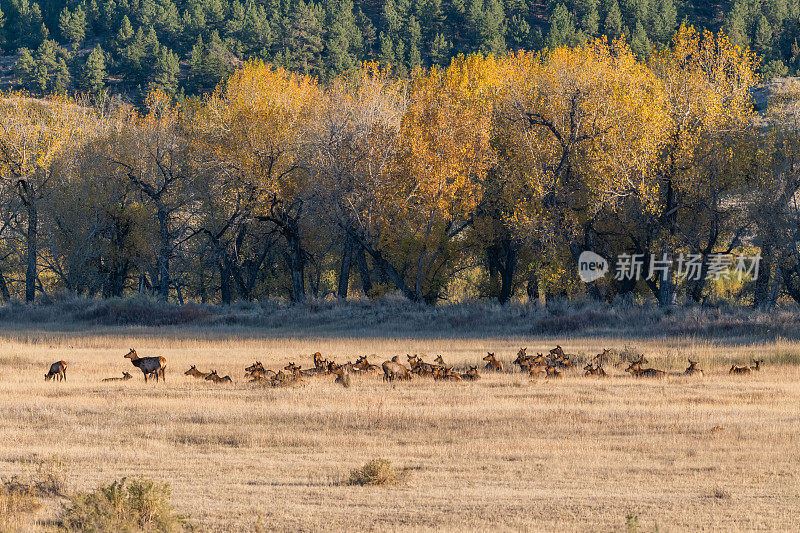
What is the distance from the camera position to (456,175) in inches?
1694

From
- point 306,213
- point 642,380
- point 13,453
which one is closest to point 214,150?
point 306,213

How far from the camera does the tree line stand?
4025 cm

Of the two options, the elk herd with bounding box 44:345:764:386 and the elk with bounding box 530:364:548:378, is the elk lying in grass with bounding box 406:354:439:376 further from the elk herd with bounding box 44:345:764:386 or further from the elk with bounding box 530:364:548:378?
the elk with bounding box 530:364:548:378

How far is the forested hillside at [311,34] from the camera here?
113 meters

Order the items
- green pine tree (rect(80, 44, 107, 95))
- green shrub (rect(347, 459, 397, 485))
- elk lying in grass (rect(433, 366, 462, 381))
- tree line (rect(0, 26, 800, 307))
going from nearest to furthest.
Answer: green shrub (rect(347, 459, 397, 485)) < elk lying in grass (rect(433, 366, 462, 381)) < tree line (rect(0, 26, 800, 307)) < green pine tree (rect(80, 44, 107, 95))

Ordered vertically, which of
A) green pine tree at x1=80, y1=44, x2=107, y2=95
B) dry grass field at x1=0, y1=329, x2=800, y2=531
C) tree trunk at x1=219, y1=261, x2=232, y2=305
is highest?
green pine tree at x1=80, y1=44, x2=107, y2=95

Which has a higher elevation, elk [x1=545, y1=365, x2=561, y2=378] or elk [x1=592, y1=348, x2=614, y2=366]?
elk [x1=592, y1=348, x2=614, y2=366]

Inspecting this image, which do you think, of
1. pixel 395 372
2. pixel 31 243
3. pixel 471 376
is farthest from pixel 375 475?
pixel 31 243

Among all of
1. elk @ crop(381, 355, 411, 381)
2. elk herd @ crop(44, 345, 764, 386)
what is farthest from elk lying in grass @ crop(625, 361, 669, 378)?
elk @ crop(381, 355, 411, 381)

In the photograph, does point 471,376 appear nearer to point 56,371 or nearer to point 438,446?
point 438,446

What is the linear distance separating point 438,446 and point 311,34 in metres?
110

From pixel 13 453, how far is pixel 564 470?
27.3ft

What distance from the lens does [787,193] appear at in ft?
125

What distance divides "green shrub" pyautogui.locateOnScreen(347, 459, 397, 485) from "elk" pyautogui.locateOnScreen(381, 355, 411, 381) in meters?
9.98
